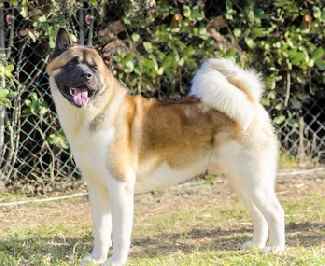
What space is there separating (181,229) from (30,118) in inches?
73.8

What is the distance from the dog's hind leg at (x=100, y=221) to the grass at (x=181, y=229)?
0.52ft

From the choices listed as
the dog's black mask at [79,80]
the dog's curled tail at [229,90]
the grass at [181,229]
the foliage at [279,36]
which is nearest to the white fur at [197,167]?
the dog's curled tail at [229,90]

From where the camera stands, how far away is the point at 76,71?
4.76 m

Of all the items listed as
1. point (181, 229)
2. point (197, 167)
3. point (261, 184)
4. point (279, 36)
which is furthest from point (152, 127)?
point (279, 36)

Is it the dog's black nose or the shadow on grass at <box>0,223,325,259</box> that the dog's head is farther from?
the shadow on grass at <box>0,223,325,259</box>

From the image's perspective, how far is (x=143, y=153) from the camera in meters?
5.05

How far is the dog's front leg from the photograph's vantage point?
486 cm

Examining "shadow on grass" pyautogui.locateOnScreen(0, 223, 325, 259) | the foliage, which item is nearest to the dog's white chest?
"shadow on grass" pyautogui.locateOnScreen(0, 223, 325, 259)

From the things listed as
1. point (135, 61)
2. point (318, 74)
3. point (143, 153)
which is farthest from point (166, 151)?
point (318, 74)

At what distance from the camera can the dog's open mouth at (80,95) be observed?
477 centimetres

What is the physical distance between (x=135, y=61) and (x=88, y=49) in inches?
85.6

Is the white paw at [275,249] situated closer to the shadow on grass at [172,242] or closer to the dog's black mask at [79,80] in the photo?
the shadow on grass at [172,242]

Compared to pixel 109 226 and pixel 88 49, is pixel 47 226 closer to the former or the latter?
pixel 109 226

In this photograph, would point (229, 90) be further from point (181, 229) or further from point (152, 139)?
point (181, 229)
